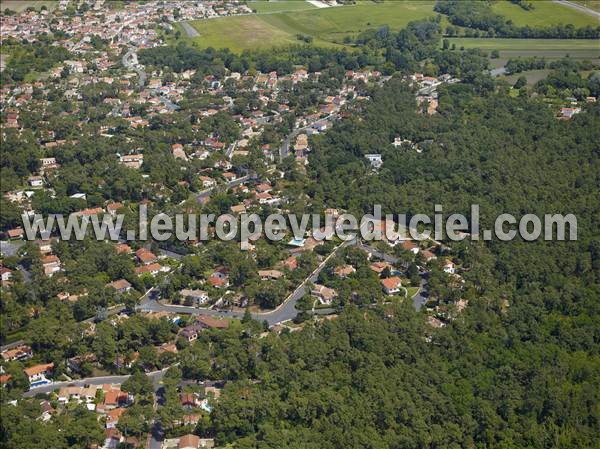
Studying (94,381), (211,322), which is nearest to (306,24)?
(211,322)

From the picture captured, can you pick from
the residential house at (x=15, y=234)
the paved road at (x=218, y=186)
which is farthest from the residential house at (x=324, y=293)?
the residential house at (x=15, y=234)

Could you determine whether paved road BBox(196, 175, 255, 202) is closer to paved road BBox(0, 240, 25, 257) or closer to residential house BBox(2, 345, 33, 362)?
paved road BBox(0, 240, 25, 257)

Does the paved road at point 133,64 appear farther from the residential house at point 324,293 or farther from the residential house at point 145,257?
the residential house at point 324,293

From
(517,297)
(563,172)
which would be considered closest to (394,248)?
(517,297)

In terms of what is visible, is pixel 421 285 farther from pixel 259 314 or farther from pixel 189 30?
pixel 189 30

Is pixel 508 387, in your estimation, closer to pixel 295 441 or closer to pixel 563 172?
pixel 295 441
